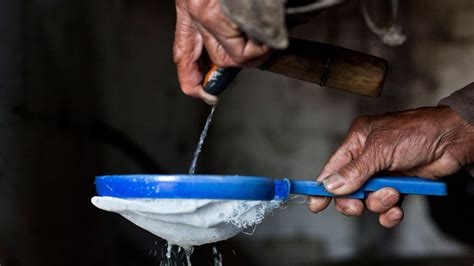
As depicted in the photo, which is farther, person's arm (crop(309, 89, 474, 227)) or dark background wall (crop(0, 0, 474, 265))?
dark background wall (crop(0, 0, 474, 265))

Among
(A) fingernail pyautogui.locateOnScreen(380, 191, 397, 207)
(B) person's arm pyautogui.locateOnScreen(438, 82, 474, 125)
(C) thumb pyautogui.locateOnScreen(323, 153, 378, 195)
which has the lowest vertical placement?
(A) fingernail pyautogui.locateOnScreen(380, 191, 397, 207)

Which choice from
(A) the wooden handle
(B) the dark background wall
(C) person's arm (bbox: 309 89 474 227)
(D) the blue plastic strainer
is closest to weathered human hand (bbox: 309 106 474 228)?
(C) person's arm (bbox: 309 89 474 227)

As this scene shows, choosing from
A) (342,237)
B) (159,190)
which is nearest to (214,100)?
(159,190)

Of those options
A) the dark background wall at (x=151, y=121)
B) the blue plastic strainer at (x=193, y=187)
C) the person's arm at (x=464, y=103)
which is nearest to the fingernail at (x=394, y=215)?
the person's arm at (x=464, y=103)

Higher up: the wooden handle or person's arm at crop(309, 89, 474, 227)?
the wooden handle

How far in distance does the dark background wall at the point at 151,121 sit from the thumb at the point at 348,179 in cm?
117

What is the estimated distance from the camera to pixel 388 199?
1.44 metres

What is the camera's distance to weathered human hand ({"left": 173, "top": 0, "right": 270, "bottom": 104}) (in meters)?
0.98

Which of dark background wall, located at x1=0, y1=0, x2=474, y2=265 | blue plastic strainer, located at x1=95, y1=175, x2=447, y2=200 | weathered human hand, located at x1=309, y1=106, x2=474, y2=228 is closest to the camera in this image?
blue plastic strainer, located at x1=95, y1=175, x2=447, y2=200

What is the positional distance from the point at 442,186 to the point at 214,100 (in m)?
0.47

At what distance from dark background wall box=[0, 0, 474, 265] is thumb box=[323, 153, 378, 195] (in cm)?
117

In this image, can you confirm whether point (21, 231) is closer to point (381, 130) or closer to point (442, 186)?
point (381, 130)

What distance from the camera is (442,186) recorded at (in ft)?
4.46

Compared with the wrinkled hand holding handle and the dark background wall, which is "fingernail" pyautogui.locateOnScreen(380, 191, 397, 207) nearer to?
the wrinkled hand holding handle
